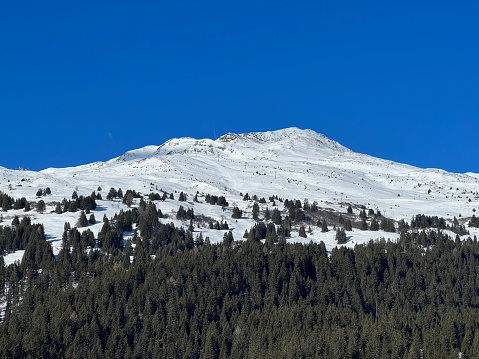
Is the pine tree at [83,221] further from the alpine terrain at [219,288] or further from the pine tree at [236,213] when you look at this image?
the pine tree at [236,213]

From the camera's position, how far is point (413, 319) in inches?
5084

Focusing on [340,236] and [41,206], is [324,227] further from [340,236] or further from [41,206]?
[41,206]

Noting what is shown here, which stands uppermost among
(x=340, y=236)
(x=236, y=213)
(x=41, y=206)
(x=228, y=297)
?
(x=236, y=213)

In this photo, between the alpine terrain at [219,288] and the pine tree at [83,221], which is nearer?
the alpine terrain at [219,288]

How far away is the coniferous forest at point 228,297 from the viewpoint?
11462 cm

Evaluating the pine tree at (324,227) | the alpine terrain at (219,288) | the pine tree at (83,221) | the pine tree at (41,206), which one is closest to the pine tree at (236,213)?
the alpine terrain at (219,288)

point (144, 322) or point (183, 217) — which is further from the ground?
point (183, 217)

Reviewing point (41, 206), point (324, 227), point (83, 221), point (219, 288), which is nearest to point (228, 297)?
point (219, 288)

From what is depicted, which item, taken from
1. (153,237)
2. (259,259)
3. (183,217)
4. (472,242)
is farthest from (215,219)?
(472,242)

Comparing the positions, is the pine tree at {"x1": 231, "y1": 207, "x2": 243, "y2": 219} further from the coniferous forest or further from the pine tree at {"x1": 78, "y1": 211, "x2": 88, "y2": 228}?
the pine tree at {"x1": 78, "y1": 211, "x2": 88, "y2": 228}

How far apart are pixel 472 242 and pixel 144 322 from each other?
275 ft

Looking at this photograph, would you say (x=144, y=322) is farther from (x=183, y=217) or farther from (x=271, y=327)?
(x=183, y=217)

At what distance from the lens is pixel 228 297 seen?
13550 cm

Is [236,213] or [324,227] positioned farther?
[236,213]
